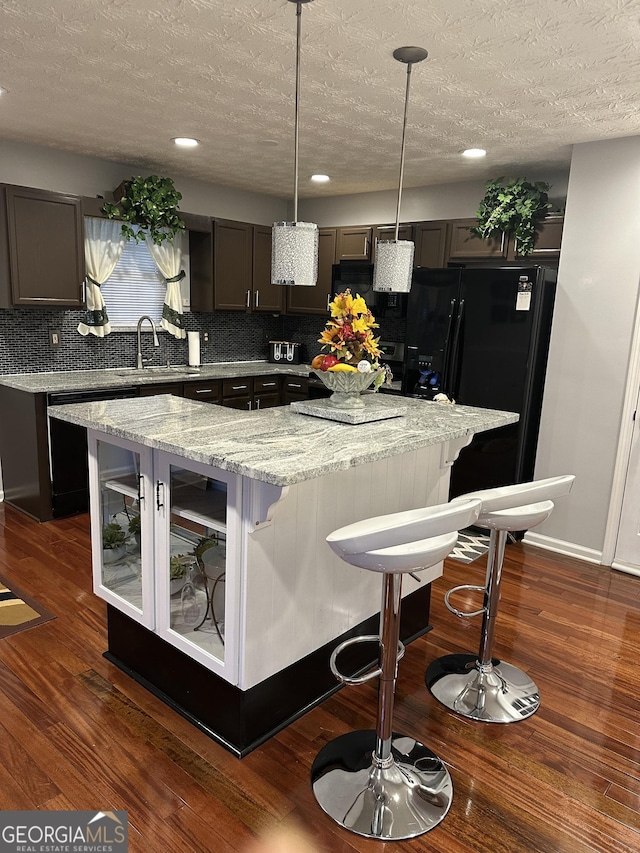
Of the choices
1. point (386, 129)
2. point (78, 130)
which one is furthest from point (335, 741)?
point (78, 130)

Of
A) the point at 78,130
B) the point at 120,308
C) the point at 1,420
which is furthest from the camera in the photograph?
the point at 120,308

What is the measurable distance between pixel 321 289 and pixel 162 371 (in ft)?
5.62

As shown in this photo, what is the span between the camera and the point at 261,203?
6.04 m

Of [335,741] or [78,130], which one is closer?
[335,741]

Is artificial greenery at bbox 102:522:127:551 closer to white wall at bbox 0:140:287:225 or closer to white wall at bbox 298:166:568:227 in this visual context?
white wall at bbox 0:140:287:225

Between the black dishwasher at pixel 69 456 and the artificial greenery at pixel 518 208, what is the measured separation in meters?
2.94

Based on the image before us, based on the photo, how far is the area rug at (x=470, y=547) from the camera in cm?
393

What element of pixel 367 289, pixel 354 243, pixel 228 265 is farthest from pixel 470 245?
→ pixel 228 265

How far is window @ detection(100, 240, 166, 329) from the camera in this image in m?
4.98

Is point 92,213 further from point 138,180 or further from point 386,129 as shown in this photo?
point 386,129

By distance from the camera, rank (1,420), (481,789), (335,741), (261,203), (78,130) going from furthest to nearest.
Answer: (261,203) → (1,420) → (78,130) → (335,741) → (481,789)

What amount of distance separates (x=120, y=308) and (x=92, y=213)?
86 centimetres

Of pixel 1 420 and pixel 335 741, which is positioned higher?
pixel 1 420

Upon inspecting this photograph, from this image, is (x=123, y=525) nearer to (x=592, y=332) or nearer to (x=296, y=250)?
(x=296, y=250)
